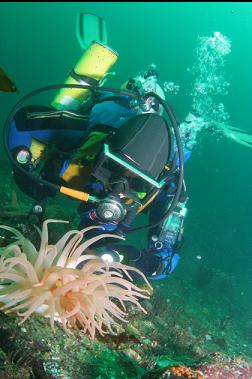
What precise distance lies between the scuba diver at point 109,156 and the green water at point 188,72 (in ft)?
5.55

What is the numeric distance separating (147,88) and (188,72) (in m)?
97.8

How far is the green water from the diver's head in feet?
5.70

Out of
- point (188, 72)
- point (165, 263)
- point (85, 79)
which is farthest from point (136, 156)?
point (188, 72)

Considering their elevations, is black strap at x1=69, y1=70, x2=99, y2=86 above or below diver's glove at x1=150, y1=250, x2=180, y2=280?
above

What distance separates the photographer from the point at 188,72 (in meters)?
95.8

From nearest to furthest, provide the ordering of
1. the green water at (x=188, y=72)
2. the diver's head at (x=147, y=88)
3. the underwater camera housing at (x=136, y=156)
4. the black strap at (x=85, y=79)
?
the underwater camera housing at (x=136, y=156) < the diver's head at (x=147, y=88) < the black strap at (x=85, y=79) < the green water at (x=188, y=72)

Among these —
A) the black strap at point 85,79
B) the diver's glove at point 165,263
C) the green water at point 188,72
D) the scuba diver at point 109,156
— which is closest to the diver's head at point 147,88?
the scuba diver at point 109,156

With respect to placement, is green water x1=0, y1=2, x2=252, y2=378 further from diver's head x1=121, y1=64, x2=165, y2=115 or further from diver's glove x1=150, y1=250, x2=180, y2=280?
diver's glove x1=150, y1=250, x2=180, y2=280

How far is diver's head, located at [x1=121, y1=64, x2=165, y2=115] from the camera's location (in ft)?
14.9

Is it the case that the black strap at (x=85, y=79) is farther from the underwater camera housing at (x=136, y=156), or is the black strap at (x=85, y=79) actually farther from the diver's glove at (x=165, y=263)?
the diver's glove at (x=165, y=263)

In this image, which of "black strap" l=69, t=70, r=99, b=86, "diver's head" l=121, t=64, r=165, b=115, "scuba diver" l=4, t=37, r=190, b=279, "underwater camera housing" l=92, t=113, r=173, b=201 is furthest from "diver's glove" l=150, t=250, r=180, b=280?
"black strap" l=69, t=70, r=99, b=86

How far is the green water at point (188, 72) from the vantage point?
71.5 feet

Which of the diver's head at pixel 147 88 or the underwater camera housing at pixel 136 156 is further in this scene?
the diver's head at pixel 147 88

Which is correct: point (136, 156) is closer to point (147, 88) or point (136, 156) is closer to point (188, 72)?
point (147, 88)
